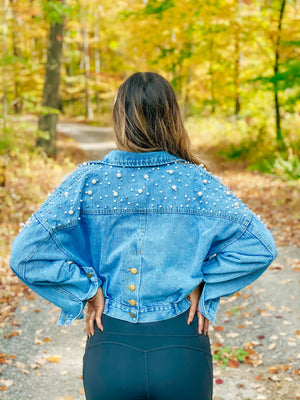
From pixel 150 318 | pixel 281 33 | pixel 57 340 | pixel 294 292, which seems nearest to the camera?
pixel 150 318

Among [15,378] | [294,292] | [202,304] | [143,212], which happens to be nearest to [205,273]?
[202,304]

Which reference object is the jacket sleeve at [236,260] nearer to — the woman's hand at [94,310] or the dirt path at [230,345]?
the woman's hand at [94,310]

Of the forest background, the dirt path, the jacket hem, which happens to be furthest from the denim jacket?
the forest background

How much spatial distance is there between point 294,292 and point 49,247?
4991 millimetres

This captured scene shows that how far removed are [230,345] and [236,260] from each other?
3.40 metres

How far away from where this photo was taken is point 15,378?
4.21 m

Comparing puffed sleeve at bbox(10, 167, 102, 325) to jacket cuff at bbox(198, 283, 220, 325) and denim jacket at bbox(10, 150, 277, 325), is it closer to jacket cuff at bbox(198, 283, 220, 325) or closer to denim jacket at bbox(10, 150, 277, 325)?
denim jacket at bbox(10, 150, 277, 325)

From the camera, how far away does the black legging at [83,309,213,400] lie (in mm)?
1576

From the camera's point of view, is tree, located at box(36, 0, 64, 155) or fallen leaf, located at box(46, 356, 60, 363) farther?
tree, located at box(36, 0, 64, 155)

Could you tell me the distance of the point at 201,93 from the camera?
21062 millimetres

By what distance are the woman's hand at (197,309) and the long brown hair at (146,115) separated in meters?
0.64

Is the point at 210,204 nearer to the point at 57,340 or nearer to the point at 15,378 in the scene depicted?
the point at 15,378

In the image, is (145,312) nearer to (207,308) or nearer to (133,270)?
(133,270)

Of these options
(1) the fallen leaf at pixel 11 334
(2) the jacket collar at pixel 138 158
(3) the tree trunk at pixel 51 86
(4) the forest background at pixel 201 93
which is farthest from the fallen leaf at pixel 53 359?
(3) the tree trunk at pixel 51 86
